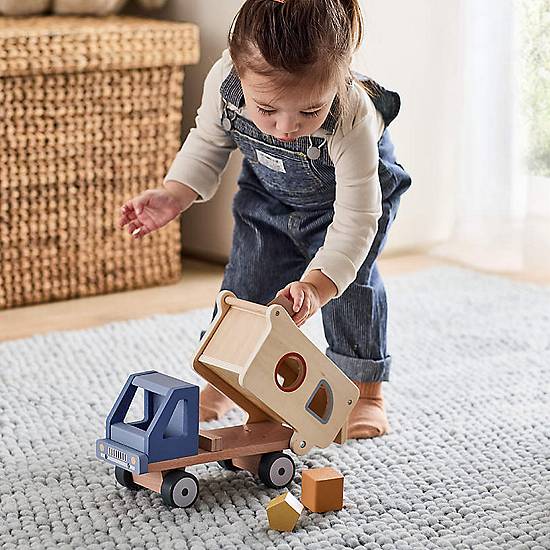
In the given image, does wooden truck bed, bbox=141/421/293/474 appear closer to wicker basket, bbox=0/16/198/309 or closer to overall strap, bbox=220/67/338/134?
overall strap, bbox=220/67/338/134

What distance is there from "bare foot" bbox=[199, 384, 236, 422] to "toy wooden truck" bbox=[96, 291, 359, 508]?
0.16 m

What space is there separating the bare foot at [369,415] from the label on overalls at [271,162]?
0.28 metres

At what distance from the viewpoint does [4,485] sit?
3.68 ft

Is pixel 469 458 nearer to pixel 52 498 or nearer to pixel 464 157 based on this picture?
pixel 52 498

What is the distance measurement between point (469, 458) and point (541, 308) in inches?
27.0

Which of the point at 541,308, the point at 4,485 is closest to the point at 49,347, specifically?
the point at 4,485

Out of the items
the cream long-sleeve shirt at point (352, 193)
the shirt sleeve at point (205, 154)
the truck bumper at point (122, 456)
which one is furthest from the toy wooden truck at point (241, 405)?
the shirt sleeve at point (205, 154)

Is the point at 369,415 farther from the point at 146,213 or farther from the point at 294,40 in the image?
the point at 294,40

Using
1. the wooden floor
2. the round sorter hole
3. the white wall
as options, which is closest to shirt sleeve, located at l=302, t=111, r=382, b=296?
the round sorter hole

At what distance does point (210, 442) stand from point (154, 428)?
0.07m

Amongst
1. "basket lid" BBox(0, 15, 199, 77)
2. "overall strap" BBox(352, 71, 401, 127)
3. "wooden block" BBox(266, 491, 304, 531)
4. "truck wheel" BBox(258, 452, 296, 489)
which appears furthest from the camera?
"basket lid" BBox(0, 15, 199, 77)

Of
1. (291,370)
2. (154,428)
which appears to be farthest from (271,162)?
(154,428)

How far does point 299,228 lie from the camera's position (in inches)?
51.6

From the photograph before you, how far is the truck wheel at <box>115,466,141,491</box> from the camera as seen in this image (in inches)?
43.2
